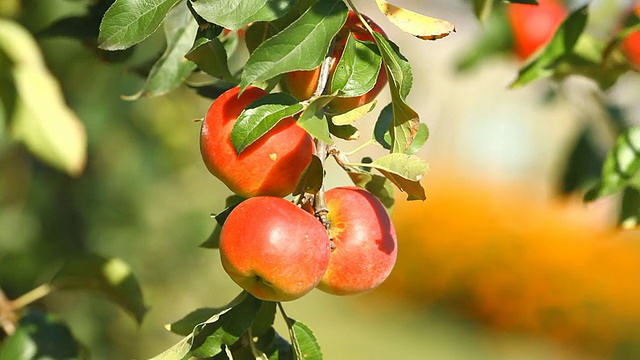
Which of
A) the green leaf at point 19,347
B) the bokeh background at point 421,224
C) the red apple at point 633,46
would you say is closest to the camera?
the green leaf at point 19,347

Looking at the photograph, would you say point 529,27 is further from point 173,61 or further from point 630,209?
point 173,61

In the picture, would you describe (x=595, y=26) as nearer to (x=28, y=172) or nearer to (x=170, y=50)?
(x=170, y=50)

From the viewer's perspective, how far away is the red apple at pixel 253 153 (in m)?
0.70

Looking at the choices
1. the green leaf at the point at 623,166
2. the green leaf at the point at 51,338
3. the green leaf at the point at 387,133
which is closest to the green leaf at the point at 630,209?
the green leaf at the point at 623,166

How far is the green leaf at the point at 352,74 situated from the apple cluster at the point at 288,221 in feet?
0.17

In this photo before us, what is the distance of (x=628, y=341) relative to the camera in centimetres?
577

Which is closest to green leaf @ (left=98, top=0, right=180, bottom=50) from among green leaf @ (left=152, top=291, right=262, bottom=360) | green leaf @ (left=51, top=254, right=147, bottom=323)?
green leaf @ (left=152, top=291, right=262, bottom=360)

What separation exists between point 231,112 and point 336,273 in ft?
0.55

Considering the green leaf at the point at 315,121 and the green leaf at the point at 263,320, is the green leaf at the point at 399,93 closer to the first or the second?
the green leaf at the point at 315,121

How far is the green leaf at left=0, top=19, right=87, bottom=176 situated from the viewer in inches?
49.1

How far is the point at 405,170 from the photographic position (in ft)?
2.25

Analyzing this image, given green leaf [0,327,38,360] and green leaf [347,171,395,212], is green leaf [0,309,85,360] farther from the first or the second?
green leaf [347,171,395,212]

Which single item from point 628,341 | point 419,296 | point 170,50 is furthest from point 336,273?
point 419,296

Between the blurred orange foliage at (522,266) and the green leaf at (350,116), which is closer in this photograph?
the green leaf at (350,116)
